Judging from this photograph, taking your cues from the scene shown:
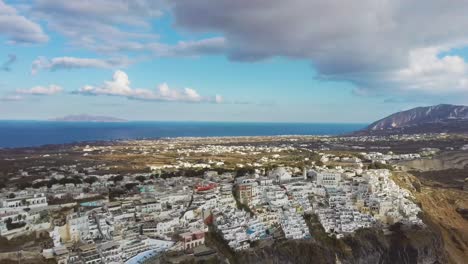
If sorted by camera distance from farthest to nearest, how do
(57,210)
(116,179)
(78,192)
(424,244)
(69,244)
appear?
(116,179) → (78,192) → (424,244) → (57,210) → (69,244)

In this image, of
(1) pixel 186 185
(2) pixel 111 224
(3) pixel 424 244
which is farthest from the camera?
(1) pixel 186 185

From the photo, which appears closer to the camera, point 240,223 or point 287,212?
point 240,223

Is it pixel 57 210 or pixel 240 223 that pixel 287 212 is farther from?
pixel 57 210

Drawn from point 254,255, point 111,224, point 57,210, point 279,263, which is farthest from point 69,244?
point 279,263

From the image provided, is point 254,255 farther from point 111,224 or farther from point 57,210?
point 57,210

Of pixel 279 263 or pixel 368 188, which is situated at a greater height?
pixel 368 188

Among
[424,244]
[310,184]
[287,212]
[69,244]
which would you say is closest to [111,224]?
[69,244]
